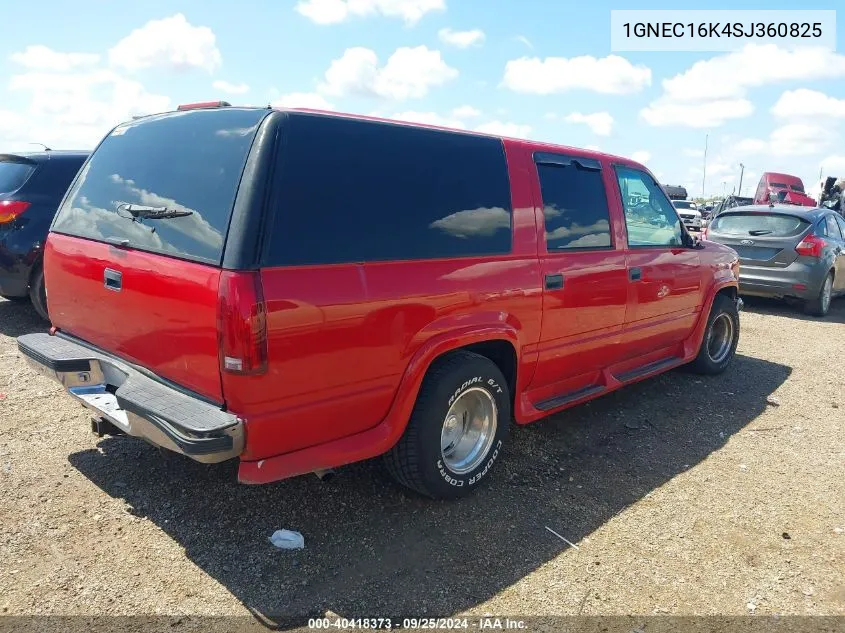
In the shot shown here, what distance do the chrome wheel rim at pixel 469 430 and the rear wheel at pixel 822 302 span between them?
7983 mm

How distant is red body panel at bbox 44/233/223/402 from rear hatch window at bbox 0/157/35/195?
11.0 ft

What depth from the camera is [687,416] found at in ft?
16.6

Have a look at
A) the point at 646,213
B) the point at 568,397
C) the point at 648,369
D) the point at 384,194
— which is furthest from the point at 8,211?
the point at 648,369

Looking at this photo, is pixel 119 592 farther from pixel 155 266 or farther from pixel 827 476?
pixel 827 476

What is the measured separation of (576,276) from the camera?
3986 millimetres

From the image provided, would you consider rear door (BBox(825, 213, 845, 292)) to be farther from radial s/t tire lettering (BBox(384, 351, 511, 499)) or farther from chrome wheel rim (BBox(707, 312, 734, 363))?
radial s/t tire lettering (BBox(384, 351, 511, 499))

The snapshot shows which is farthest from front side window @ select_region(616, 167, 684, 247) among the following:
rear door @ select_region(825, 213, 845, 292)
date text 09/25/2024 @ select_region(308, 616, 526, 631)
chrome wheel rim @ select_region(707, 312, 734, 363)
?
rear door @ select_region(825, 213, 845, 292)

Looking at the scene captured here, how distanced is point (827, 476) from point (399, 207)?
11.1ft

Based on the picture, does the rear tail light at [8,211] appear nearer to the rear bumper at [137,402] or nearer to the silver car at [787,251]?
the rear bumper at [137,402]

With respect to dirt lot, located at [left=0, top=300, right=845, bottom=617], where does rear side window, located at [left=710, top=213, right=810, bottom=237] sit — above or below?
above

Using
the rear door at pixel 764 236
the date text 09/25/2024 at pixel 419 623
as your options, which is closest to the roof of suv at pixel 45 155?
the date text 09/25/2024 at pixel 419 623

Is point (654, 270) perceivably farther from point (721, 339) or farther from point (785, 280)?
point (785, 280)

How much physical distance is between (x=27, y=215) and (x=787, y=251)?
9776 mm

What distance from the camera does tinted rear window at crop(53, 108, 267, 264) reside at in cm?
267
